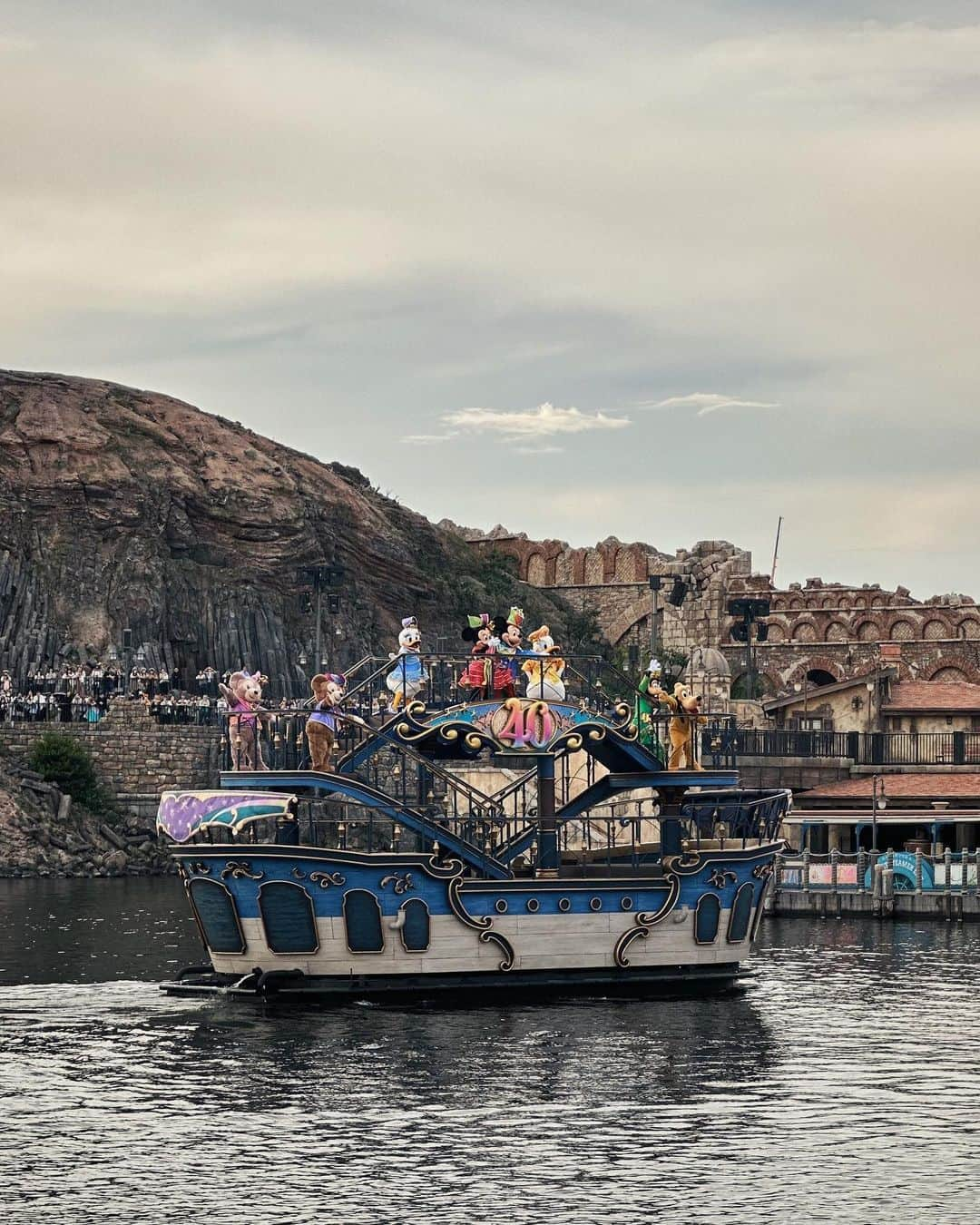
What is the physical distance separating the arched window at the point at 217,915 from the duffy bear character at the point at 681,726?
9652 millimetres

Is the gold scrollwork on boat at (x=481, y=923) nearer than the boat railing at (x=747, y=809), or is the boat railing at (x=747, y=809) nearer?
the gold scrollwork on boat at (x=481, y=923)

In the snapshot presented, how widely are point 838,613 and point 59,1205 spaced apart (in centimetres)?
9339

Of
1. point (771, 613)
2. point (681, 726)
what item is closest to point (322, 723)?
point (681, 726)

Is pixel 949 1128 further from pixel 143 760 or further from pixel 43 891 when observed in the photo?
pixel 143 760

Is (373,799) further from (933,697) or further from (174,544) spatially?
(174,544)

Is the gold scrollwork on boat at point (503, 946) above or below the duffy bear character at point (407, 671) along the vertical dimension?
below

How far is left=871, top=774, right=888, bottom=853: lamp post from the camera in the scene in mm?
67250

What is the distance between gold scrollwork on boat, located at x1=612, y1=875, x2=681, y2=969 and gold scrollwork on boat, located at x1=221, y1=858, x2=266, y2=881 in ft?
23.6

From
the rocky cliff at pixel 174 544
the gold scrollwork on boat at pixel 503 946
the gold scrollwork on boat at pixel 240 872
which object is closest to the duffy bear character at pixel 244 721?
the gold scrollwork on boat at pixel 240 872

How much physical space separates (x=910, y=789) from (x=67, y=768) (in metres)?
30.1

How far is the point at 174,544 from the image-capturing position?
106 m

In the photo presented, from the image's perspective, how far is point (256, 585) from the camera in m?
107

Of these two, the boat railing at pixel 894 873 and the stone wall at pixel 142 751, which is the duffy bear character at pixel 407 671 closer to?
the boat railing at pixel 894 873

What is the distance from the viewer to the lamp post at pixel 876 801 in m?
67.2
